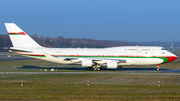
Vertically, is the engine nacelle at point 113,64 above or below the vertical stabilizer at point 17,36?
below

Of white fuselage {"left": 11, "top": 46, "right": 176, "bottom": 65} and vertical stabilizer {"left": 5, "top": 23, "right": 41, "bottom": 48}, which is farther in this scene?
vertical stabilizer {"left": 5, "top": 23, "right": 41, "bottom": 48}

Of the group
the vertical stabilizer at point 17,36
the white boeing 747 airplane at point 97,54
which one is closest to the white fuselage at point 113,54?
the white boeing 747 airplane at point 97,54

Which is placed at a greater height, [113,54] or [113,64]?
[113,54]

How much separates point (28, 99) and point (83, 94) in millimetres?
4799

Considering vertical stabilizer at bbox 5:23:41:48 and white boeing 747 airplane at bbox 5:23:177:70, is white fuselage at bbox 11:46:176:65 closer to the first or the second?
white boeing 747 airplane at bbox 5:23:177:70

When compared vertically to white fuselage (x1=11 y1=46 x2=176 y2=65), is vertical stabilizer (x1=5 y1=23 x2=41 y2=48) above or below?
above

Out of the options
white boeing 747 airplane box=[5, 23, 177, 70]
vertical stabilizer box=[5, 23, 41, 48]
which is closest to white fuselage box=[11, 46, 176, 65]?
white boeing 747 airplane box=[5, 23, 177, 70]

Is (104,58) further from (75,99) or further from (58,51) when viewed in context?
(75,99)

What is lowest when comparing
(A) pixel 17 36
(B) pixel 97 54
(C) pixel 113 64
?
(C) pixel 113 64

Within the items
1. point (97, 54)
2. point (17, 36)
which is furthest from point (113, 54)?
point (17, 36)

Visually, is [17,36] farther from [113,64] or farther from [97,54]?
[113,64]

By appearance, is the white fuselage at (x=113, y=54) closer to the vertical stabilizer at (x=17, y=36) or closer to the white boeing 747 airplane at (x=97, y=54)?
the white boeing 747 airplane at (x=97, y=54)

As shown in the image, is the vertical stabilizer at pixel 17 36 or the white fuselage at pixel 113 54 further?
the vertical stabilizer at pixel 17 36

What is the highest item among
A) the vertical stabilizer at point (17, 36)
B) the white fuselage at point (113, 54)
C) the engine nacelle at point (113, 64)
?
the vertical stabilizer at point (17, 36)
